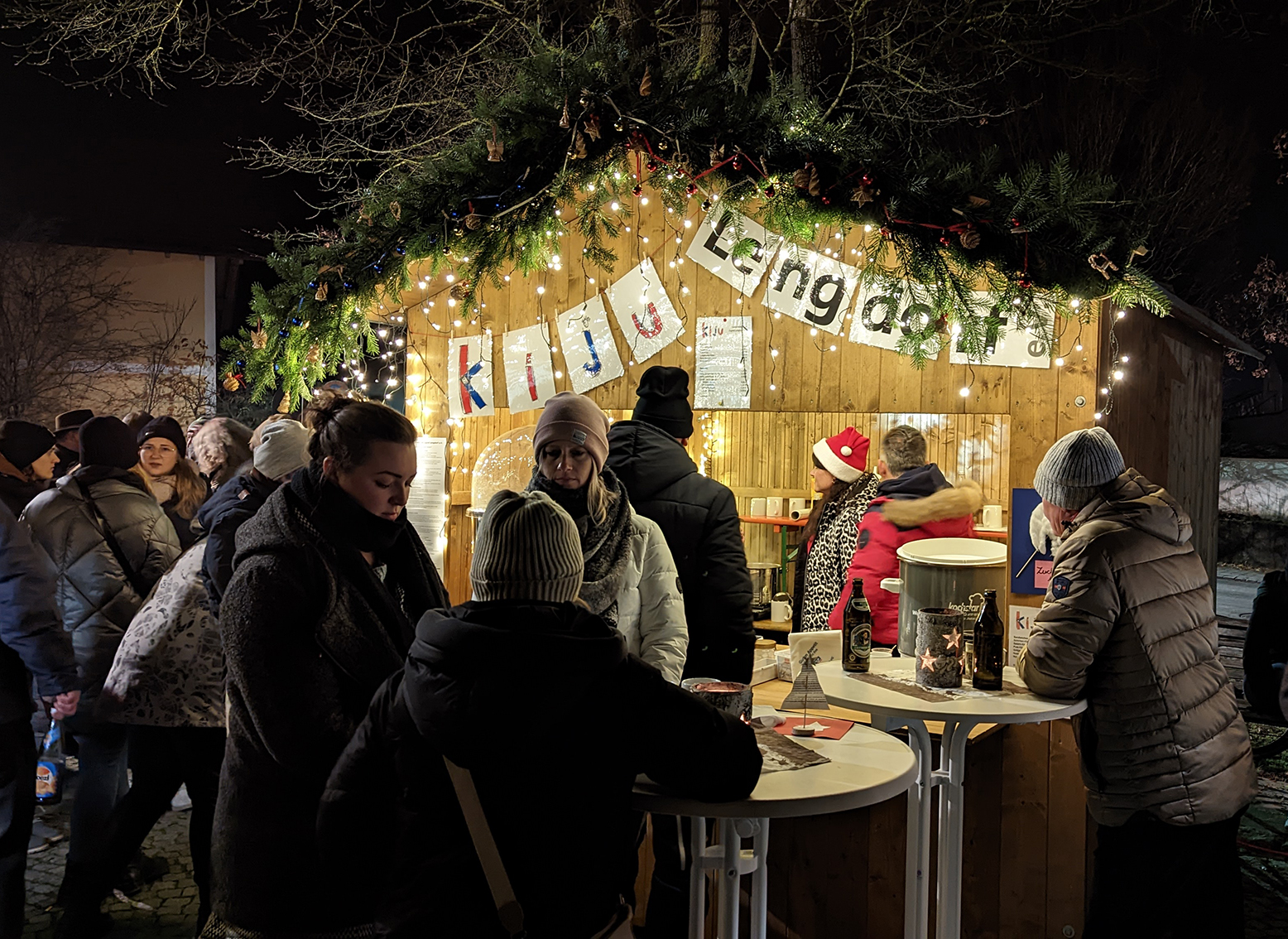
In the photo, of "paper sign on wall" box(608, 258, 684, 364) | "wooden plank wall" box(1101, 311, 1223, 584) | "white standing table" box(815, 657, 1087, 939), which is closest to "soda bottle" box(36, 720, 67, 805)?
"paper sign on wall" box(608, 258, 684, 364)

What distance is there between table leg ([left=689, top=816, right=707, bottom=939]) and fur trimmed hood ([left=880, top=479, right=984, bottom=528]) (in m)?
2.72

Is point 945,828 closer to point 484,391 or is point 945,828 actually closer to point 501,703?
point 501,703

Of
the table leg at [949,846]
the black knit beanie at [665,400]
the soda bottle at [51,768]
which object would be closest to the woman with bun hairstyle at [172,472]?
the soda bottle at [51,768]

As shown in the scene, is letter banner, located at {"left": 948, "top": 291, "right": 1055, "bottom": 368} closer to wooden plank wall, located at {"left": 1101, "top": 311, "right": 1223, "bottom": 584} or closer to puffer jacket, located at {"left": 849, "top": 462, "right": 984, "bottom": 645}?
wooden plank wall, located at {"left": 1101, "top": 311, "right": 1223, "bottom": 584}

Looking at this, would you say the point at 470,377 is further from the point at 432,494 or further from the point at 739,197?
the point at 739,197

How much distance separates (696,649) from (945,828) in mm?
1138

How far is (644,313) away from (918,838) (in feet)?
10.6

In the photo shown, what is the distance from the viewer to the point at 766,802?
208 centimetres

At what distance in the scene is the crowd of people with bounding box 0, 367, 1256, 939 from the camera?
1769 millimetres

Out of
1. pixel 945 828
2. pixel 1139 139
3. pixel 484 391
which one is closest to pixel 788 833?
pixel 945 828

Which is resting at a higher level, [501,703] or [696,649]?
[501,703]

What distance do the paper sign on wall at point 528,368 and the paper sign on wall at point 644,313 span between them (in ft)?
1.86

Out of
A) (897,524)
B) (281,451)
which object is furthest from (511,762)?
(897,524)

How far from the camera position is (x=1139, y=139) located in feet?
51.1
